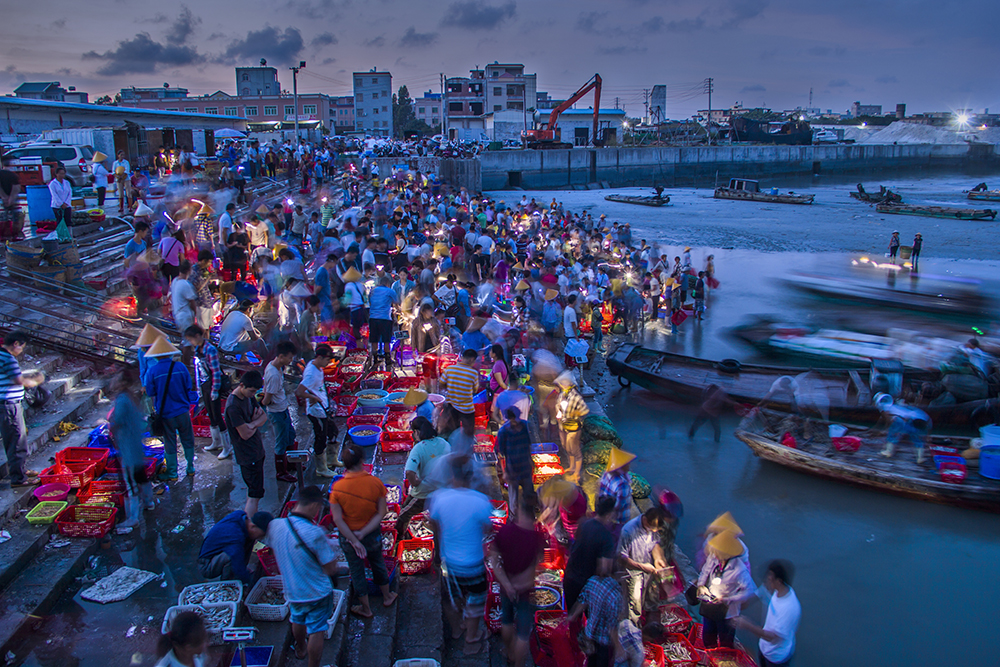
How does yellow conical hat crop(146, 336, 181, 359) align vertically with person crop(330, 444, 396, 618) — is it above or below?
above

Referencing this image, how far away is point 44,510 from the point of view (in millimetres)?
4840

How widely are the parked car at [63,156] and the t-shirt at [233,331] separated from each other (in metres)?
11.0

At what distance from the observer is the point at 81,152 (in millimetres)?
17344

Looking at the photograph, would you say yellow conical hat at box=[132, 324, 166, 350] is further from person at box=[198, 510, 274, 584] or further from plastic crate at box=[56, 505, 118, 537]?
person at box=[198, 510, 274, 584]

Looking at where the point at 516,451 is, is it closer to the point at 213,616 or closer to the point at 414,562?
the point at 414,562

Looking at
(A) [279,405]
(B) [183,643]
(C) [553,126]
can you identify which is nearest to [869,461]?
(A) [279,405]

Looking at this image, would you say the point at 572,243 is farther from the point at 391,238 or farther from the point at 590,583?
the point at 590,583

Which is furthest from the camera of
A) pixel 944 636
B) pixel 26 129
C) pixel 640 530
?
pixel 26 129

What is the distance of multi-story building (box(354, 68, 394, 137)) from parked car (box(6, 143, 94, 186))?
237 ft

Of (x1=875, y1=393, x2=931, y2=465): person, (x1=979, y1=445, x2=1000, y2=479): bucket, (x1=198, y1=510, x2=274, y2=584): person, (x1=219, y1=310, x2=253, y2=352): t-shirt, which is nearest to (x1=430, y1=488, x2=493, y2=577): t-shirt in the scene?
(x1=198, y1=510, x2=274, y2=584): person

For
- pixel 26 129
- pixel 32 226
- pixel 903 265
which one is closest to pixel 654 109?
pixel 903 265

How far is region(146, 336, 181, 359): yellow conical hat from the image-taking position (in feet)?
17.7

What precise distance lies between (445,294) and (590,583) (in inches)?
281

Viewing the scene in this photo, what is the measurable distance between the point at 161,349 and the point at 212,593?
2.30m
